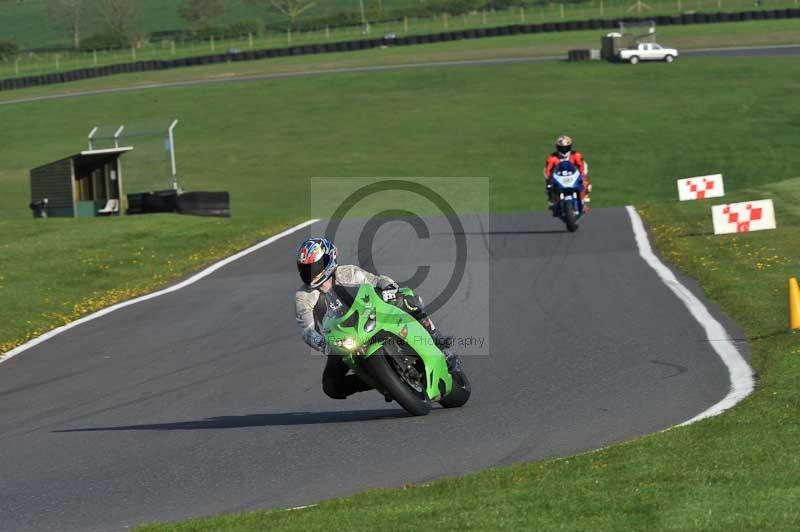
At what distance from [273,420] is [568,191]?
540 inches

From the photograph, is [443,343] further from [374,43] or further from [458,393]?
[374,43]

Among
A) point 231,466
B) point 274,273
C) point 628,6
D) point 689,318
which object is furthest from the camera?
point 628,6

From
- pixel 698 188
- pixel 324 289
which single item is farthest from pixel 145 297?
pixel 698 188

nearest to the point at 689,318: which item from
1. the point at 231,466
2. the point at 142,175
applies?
the point at 231,466

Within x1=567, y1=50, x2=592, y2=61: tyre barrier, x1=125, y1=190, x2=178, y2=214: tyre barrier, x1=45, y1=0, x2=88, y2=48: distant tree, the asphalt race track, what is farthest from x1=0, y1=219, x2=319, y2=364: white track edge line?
x1=45, y1=0, x2=88, y2=48: distant tree

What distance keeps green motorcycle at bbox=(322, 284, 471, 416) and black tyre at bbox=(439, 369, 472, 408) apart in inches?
4.2

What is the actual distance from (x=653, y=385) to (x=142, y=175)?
23.3 m

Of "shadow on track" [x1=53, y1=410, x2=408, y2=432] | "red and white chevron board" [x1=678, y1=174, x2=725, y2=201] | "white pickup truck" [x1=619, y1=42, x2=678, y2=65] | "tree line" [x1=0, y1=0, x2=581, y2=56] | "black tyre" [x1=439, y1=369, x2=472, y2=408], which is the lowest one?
"red and white chevron board" [x1=678, y1=174, x2=725, y2=201]

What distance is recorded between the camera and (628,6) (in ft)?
301

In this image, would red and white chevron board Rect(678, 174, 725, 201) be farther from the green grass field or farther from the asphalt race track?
the asphalt race track

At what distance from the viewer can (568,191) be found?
23.2 m

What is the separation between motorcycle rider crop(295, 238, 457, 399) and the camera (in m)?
9.09

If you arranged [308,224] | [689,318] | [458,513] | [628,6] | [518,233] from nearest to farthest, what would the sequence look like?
[458,513] → [689,318] → [518,233] → [308,224] → [628,6]

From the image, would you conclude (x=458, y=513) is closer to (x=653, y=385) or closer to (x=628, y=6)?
(x=653, y=385)
